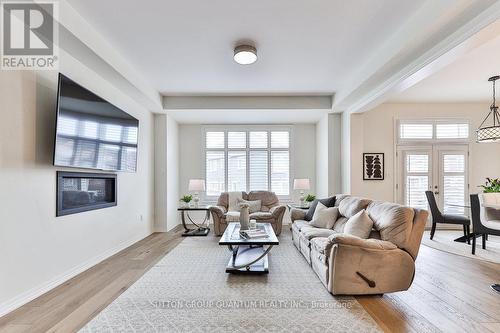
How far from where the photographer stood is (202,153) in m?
6.91

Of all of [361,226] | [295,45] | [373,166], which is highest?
[295,45]

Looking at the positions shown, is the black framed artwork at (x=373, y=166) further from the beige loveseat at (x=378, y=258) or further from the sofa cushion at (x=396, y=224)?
the beige loveseat at (x=378, y=258)

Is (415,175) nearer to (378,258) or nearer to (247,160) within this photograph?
(247,160)

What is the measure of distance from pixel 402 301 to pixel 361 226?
0.79m

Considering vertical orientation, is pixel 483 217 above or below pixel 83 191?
below

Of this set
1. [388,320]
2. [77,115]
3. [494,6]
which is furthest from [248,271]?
[494,6]

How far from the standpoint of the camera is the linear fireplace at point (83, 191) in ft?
9.92

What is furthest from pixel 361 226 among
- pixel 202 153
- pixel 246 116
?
pixel 202 153

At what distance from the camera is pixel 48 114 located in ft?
9.20

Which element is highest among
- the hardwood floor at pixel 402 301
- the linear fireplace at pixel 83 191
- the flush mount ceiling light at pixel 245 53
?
the flush mount ceiling light at pixel 245 53

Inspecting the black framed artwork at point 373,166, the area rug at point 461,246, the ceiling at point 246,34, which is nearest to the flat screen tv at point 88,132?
the ceiling at point 246,34

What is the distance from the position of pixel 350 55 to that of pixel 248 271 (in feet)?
10.6

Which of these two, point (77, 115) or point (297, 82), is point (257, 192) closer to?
point (297, 82)

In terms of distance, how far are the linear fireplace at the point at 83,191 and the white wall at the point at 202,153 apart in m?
2.85
